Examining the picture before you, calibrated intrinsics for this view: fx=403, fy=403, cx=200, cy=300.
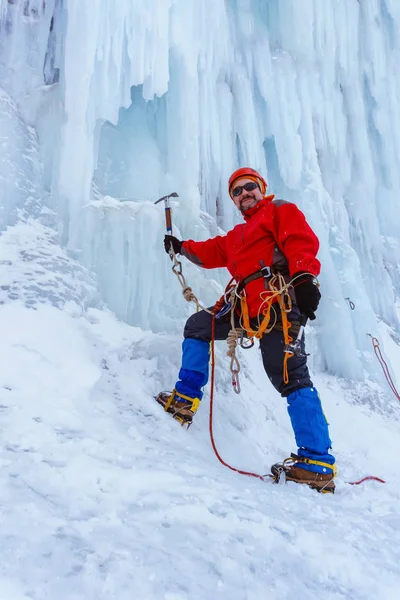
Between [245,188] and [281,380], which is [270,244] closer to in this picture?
[245,188]

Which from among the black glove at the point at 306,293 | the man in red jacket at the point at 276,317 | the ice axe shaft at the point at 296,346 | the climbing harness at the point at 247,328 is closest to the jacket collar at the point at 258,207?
the man in red jacket at the point at 276,317

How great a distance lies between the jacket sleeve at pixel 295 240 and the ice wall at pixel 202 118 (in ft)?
6.60

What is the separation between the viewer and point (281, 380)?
9.00ft

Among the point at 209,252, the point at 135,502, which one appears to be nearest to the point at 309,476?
the point at 135,502

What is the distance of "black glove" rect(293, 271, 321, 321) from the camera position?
257cm

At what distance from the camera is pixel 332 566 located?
1214 mm

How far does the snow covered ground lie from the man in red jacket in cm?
20

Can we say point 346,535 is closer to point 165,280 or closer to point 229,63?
point 165,280

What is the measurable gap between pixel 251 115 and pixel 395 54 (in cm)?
445

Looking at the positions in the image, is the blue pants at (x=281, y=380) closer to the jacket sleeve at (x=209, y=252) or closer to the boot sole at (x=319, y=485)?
the boot sole at (x=319, y=485)

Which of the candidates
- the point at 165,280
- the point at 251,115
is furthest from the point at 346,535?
the point at 251,115

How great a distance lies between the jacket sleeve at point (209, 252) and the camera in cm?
358

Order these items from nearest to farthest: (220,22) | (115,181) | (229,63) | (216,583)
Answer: (216,583) < (115,181) < (220,22) < (229,63)

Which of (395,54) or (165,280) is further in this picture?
(395,54)
